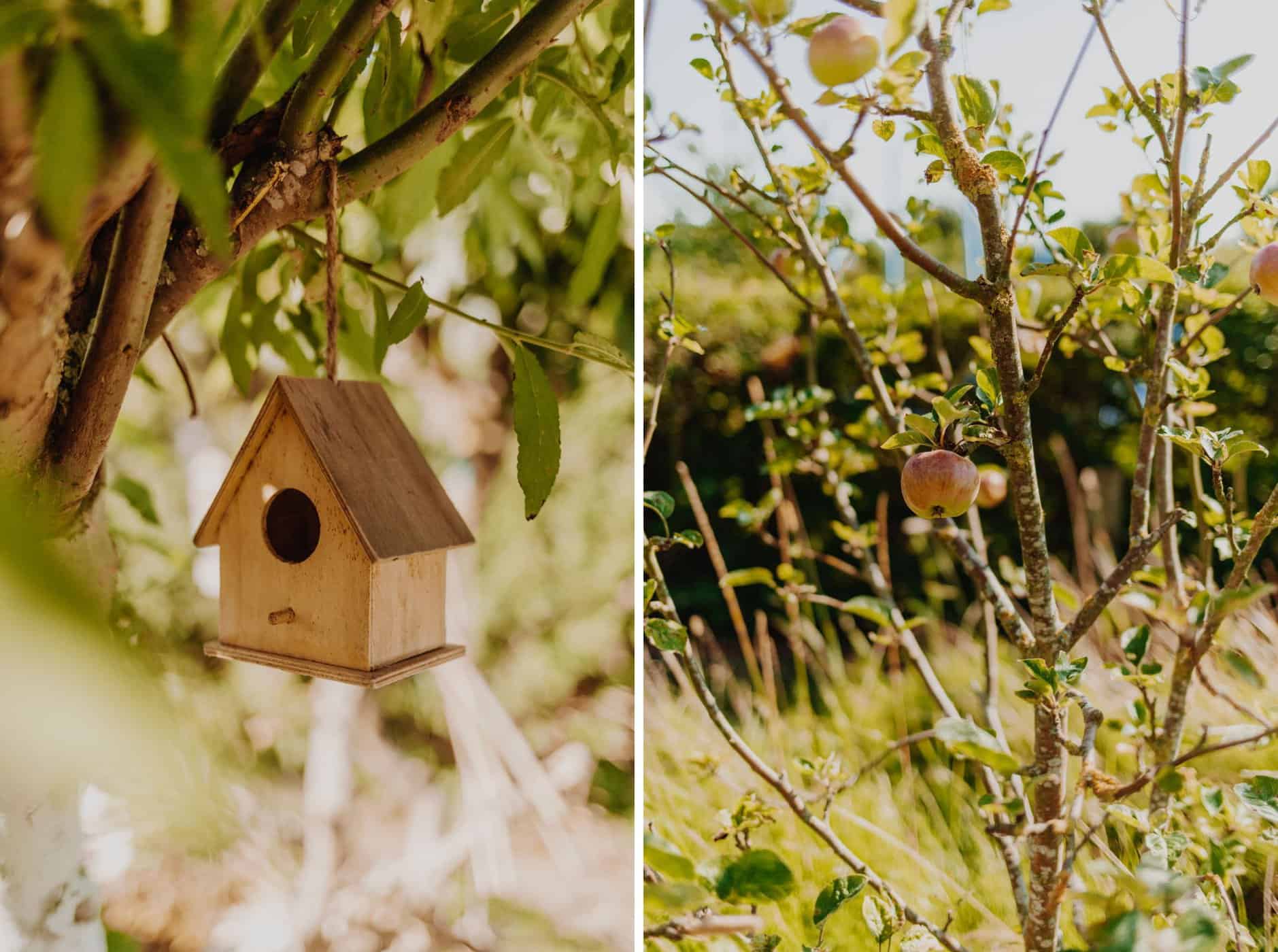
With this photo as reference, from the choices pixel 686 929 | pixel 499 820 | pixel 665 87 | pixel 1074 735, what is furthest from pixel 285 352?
pixel 499 820

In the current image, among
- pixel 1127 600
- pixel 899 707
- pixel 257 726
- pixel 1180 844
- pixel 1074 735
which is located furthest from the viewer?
pixel 257 726

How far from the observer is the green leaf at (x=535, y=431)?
0.67m

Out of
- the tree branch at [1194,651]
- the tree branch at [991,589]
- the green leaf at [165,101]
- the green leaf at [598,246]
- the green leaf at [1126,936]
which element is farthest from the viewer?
the green leaf at [598,246]

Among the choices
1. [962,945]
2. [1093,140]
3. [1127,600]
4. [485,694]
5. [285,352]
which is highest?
[1093,140]

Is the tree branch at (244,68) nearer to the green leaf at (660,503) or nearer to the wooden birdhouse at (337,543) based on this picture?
the wooden birdhouse at (337,543)

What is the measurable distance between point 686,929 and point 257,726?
→ 125 centimetres

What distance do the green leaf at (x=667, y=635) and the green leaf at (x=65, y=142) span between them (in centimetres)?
59

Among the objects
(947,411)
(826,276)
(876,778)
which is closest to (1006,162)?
(947,411)

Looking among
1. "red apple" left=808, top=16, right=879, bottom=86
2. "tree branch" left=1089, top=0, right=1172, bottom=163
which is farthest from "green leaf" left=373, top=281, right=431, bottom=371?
"tree branch" left=1089, top=0, right=1172, bottom=163

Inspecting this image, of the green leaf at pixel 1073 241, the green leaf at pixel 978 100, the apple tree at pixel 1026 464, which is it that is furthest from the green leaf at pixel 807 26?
the green leaf at pixel 1073 241

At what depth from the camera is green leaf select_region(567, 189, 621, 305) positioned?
98 centimetres

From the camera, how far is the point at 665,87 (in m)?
1.02

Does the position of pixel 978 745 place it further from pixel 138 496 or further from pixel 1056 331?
pixel 138 496

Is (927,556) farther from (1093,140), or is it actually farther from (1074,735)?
(1093,140)
